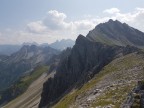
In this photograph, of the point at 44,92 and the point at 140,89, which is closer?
the point at 140,89

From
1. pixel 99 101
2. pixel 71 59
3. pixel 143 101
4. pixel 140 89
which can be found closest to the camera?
pixel 143 101

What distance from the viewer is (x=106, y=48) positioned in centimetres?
16288

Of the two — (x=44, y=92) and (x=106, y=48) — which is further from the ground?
(x=106, y=48)

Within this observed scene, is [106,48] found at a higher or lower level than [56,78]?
higher

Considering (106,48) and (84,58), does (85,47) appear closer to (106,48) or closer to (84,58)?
(84,58)

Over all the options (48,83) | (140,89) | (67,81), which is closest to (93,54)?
(67,81)

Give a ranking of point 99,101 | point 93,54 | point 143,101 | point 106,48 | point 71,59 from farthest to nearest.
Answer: point 71,59 < point 93,54 < point 106,48 < point 99,101 < point 143,101

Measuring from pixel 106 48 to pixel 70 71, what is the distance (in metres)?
28.4

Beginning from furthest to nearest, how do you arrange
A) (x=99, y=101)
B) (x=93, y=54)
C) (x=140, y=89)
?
(x=93, y=54) < (x=99, y=101) < (x=140, y=89)

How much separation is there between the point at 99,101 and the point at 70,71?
132334 millimetres

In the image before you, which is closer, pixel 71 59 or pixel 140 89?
pixel 140 89

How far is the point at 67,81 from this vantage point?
171875 mm

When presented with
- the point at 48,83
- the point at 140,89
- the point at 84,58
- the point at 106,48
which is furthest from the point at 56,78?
the point at 140,89

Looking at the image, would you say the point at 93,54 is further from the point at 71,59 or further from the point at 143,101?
the point at 143,101
